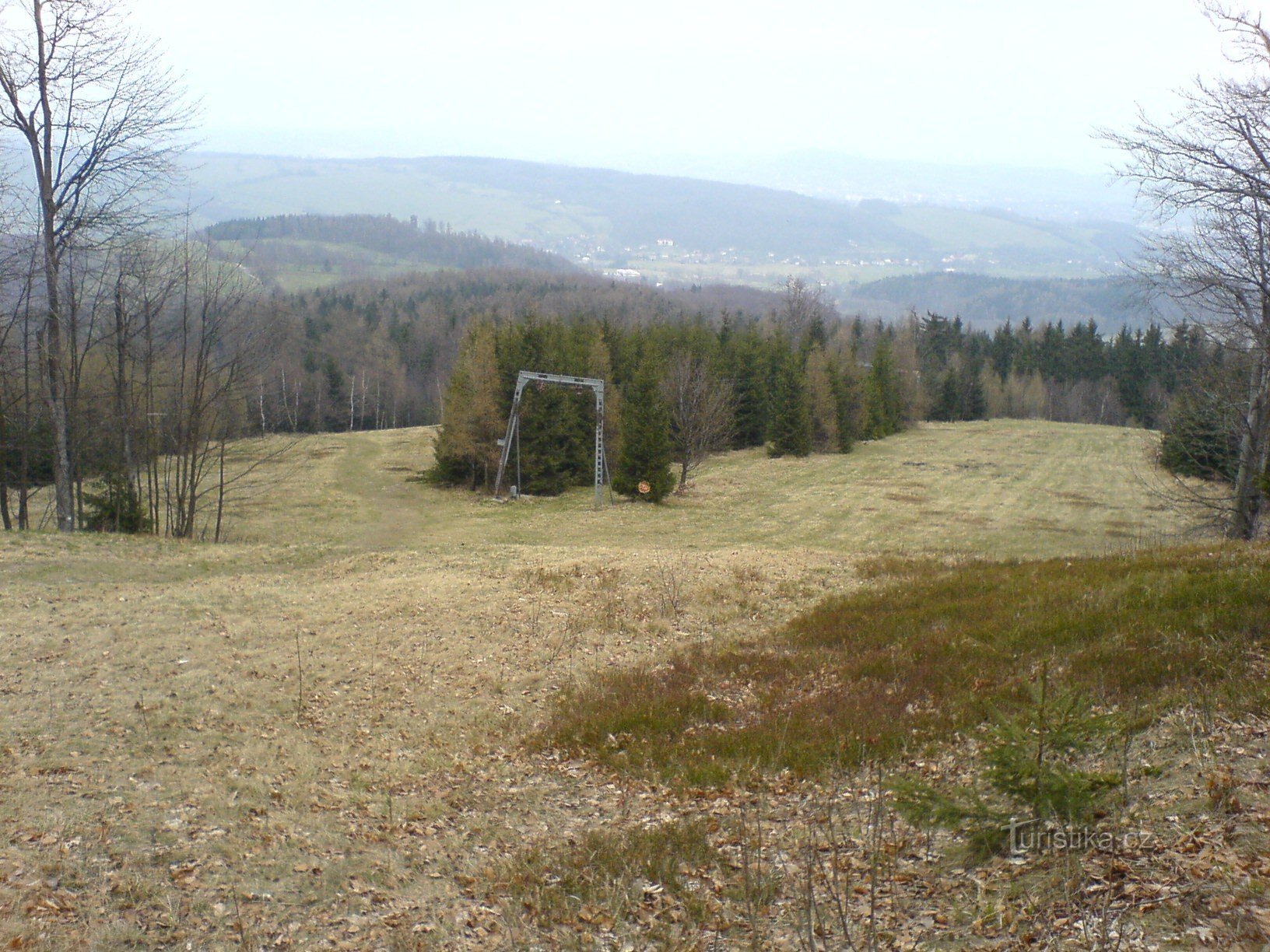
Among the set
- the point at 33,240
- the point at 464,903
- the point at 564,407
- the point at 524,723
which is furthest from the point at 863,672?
the point at 564,407

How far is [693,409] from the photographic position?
137 ft

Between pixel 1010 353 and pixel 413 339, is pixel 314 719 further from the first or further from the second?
pixel 1010 353

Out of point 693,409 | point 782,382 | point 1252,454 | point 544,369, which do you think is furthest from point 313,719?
point 782,382

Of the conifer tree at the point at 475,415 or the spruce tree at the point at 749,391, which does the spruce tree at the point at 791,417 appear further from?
the conifer tree at the point at 475,415

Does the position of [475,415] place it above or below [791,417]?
above

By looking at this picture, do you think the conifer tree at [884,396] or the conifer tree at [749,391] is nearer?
the conifer tree at [749,391]

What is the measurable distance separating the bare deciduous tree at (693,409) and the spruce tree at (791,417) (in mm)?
7968

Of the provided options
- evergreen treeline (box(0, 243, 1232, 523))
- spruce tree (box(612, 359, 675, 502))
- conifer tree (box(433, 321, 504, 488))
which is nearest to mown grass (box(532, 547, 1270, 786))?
evergreen treeline (box(0, 243, 1232, 523))

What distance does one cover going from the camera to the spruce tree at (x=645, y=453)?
37.6m

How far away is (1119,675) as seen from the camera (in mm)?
8219

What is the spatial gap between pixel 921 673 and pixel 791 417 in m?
46.9

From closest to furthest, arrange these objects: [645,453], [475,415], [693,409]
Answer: [645,453]
[475,415]
[693,409]

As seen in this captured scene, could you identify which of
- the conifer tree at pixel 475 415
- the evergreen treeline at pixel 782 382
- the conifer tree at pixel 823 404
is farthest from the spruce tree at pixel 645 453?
the conifer tree at pixel 823 404

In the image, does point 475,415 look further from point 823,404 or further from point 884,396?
point 884,396
